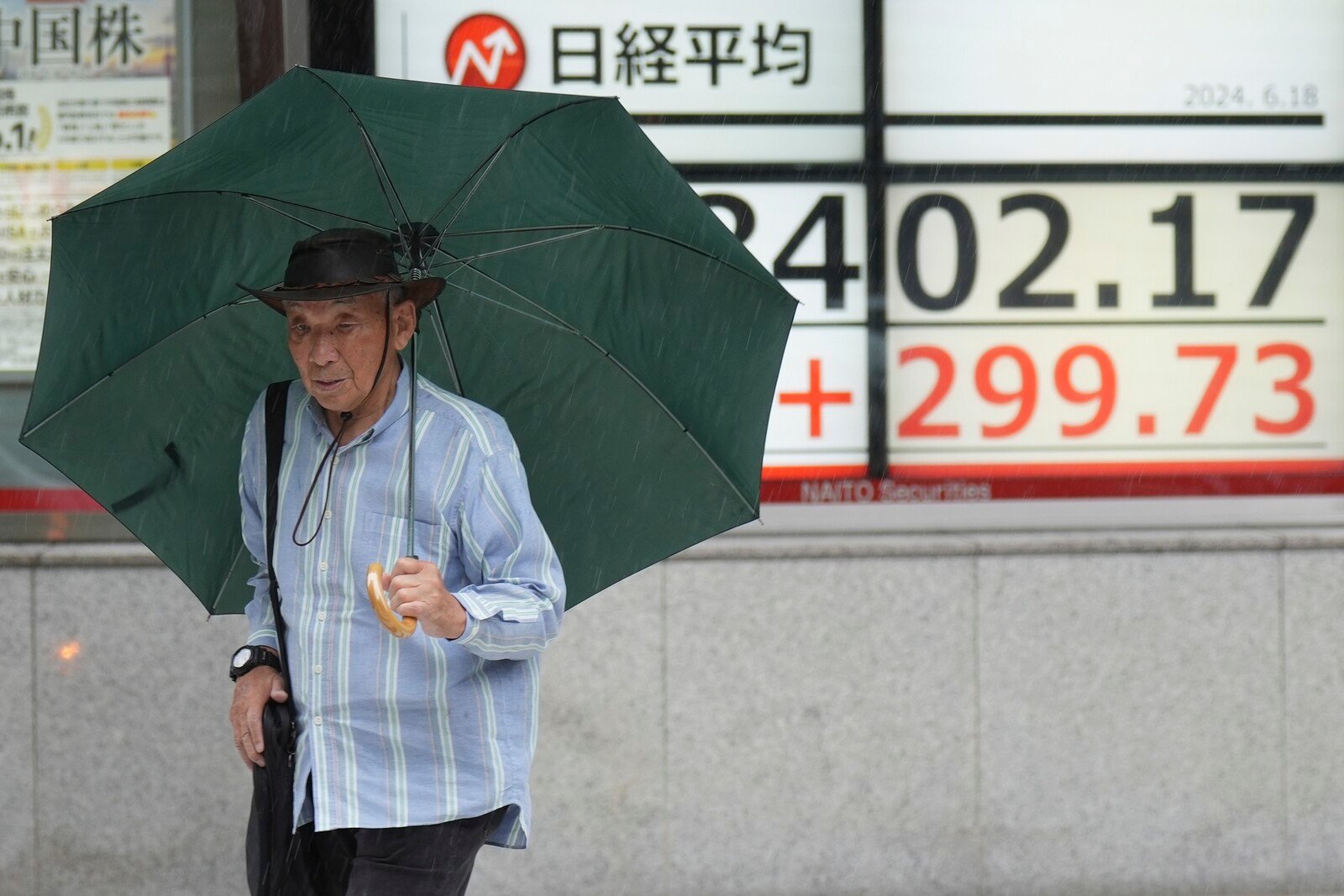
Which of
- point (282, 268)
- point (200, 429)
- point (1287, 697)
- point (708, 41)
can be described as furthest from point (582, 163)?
point (1287, 697)

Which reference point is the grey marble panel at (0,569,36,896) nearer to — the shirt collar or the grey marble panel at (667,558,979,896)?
the grey marble panel at (667,558,979,896)

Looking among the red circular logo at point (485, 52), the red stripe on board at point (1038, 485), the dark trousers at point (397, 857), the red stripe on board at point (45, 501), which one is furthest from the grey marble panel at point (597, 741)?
the dark trousers at point (397, 857)

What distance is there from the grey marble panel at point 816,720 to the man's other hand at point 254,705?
2856 mm

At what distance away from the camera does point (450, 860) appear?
254 centimetres

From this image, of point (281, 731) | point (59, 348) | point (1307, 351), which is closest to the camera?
point (281, 731)

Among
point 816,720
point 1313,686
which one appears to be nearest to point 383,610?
point 816,720

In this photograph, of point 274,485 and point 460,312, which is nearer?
point 274,485

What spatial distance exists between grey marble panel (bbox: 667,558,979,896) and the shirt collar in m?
2.81

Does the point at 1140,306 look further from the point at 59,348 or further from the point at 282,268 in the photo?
the point at 59,348

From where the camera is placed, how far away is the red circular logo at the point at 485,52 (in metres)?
5.41

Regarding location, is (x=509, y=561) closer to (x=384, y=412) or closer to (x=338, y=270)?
(x=384, y=412)

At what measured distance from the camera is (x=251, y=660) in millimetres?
2541

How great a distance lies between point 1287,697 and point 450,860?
4029 millimetres

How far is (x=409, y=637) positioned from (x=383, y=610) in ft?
1.08
